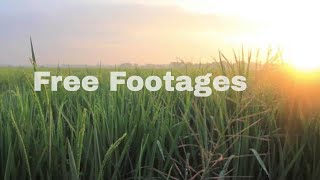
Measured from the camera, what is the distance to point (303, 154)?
154 cm

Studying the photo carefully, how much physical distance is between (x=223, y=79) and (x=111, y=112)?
0.63 meters

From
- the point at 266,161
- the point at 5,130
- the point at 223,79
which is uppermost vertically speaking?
the point at 223,79

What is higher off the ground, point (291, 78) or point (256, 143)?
point (291, 78)

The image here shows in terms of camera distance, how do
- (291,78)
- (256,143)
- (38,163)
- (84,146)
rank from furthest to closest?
1. (291,78)
2. (256,143)
3. (84,146)
4. (38,163)

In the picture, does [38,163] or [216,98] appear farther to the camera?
[216,98]

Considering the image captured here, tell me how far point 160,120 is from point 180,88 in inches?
25.7

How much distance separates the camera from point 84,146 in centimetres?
132

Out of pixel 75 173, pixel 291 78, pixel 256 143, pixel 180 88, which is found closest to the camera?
pixel 75 173

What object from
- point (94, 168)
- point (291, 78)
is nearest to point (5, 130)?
point (94, 168)

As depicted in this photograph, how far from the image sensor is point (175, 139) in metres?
1.42

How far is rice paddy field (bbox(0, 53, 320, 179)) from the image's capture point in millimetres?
1233

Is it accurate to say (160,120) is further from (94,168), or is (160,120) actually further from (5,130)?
(5,130)

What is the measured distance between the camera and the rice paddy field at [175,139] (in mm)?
1233

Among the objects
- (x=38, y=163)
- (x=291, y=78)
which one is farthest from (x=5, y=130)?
(x=291, y=78)
